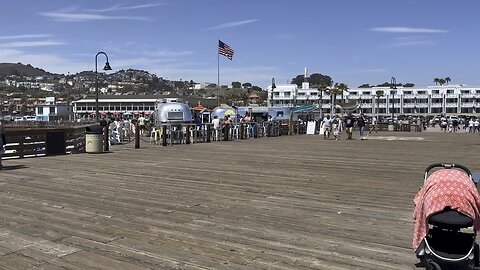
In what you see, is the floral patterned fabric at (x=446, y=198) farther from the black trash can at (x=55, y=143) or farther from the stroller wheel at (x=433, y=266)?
the black trash can at (x=55, y=143)

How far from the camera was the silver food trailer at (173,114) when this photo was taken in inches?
1182

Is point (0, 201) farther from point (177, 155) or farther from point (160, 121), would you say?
point (160, 121)

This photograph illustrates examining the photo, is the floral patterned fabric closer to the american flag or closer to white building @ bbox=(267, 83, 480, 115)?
the american flag

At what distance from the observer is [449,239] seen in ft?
13.3

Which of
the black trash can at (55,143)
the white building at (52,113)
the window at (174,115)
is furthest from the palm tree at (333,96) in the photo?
the black trash can at (55,143)

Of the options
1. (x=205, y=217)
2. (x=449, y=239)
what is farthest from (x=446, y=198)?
(x=205, y=217)

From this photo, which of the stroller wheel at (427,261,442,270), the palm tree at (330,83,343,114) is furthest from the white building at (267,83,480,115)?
the stroller wheel at (427,261,442,270)

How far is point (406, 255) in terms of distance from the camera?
5.25 meters

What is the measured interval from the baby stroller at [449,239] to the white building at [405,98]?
113m

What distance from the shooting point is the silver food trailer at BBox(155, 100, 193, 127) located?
3002cm

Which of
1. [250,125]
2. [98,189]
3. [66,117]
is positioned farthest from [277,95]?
[98,189]

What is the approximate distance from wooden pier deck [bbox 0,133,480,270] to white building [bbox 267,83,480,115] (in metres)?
106

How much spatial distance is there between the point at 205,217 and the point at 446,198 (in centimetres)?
386

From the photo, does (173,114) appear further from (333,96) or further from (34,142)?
(333,96)
